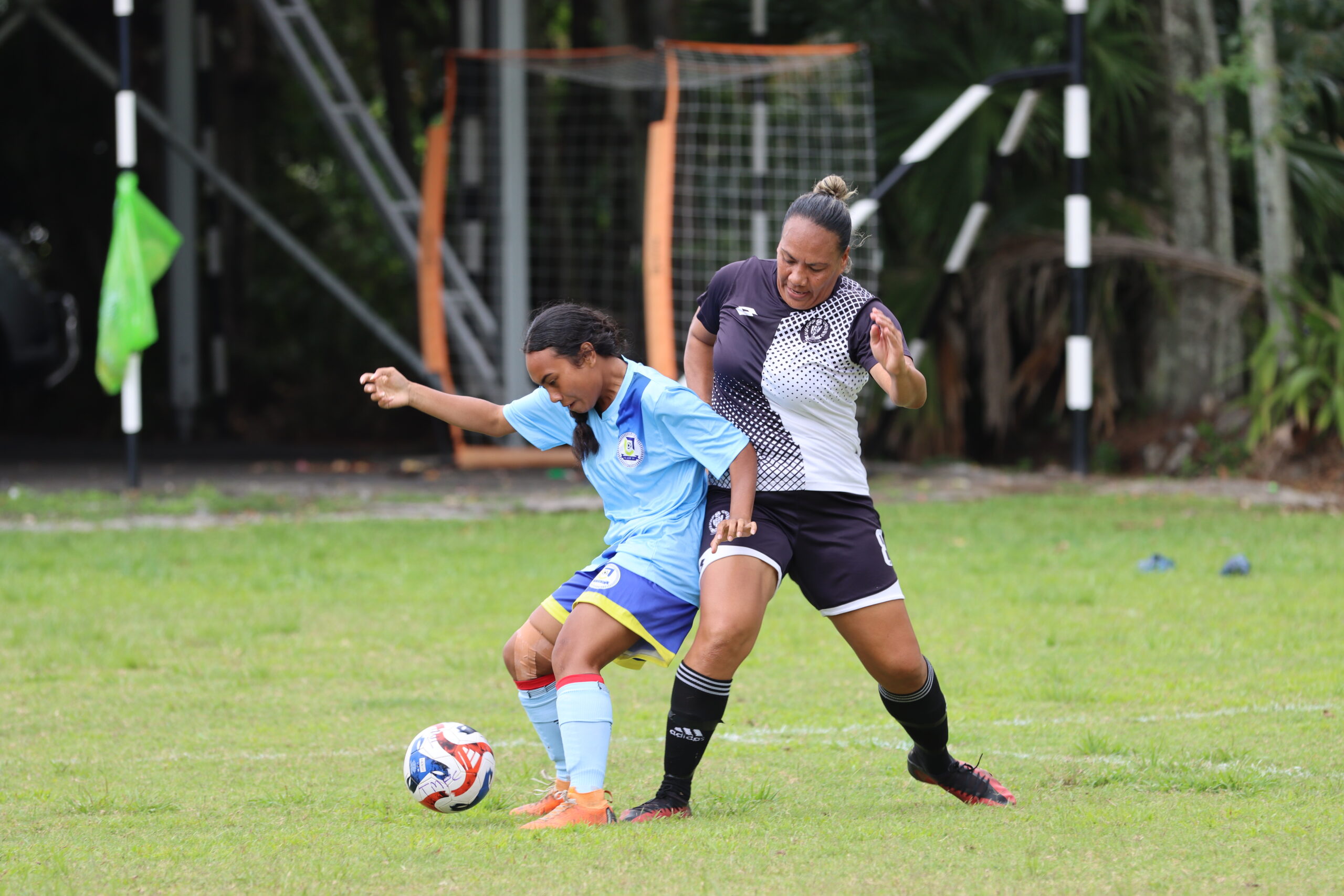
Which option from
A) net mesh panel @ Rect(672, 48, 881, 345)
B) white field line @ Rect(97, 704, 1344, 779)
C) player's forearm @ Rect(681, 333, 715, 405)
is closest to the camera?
player's forearm @ Rect(681, 333, 715, 405)

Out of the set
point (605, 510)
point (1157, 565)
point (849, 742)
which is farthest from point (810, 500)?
point (1157, 565)

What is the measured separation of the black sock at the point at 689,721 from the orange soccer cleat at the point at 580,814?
181mm

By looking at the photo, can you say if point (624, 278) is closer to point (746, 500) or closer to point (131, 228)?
point (131, 228)

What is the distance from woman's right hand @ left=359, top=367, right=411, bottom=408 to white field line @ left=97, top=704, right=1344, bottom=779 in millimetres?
1429

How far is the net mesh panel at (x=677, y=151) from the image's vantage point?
13.5m

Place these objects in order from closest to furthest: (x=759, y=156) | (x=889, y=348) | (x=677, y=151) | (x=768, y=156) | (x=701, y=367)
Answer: (x=889, y=348) → (x=701, y=367) → (x=759, y=156) → (x=768, y=156) → (x=677, y=151)

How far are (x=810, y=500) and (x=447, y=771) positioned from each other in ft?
4.17

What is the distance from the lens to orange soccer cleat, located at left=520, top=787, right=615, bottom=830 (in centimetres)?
434

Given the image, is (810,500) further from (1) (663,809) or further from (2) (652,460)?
(1) (663,809)

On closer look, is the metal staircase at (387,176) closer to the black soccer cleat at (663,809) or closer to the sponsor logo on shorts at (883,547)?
the sponsor logo on shorts at (883,547)

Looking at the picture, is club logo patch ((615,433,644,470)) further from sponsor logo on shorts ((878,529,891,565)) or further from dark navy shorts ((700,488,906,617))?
sponsor logo on shorts ((878,529,891,565))

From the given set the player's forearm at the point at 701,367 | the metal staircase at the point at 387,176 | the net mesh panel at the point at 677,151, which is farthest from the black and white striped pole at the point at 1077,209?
the player's forearm at the point at 701,367

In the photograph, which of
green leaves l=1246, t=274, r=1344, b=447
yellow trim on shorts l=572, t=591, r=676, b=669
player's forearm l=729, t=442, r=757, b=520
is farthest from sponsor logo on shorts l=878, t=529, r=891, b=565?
green leaves l=1246, t=274, r=1344, b=447

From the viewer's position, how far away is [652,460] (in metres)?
4.61
